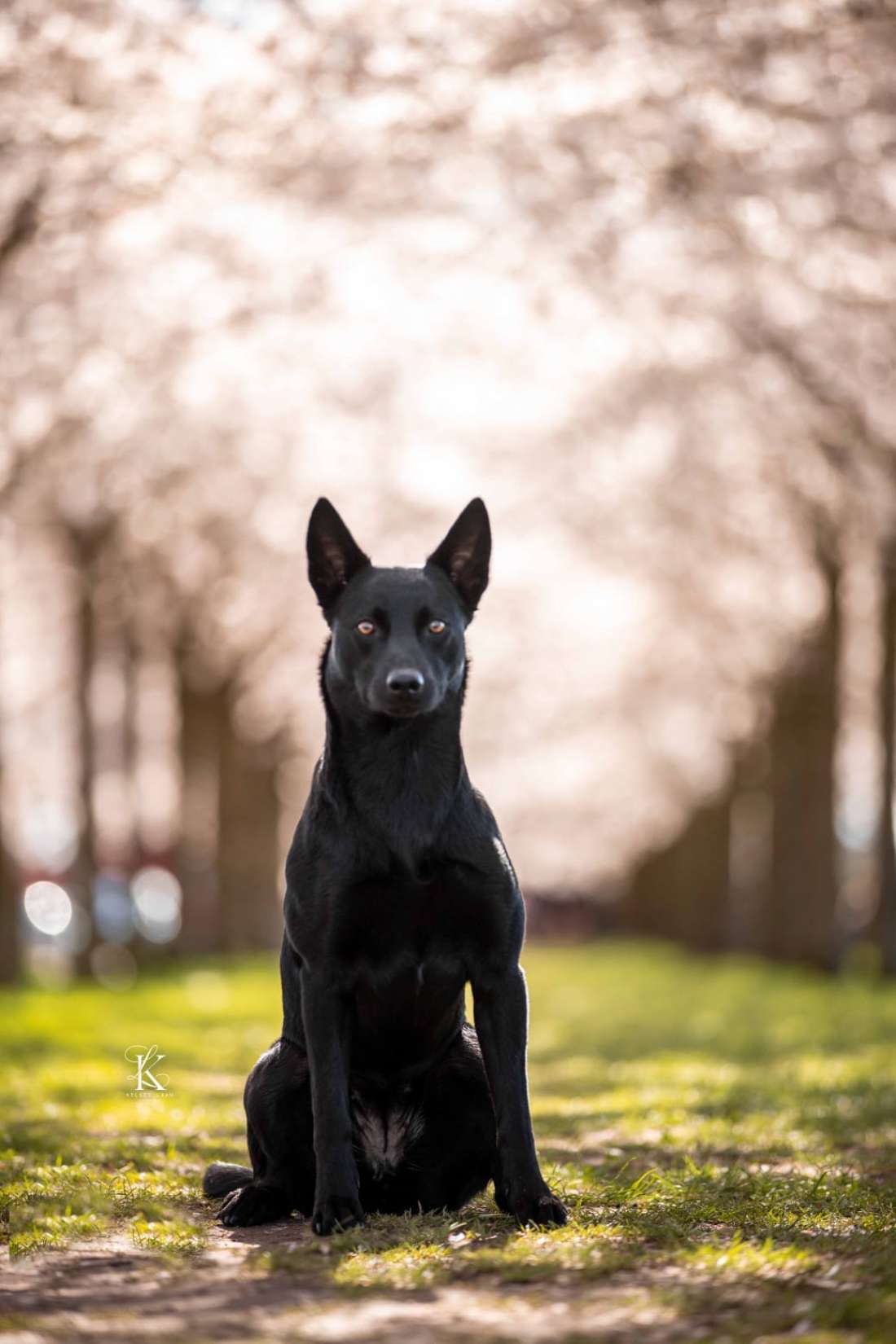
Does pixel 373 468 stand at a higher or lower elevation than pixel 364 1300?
higher

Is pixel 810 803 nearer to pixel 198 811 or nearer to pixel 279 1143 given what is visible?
pixel 198 811

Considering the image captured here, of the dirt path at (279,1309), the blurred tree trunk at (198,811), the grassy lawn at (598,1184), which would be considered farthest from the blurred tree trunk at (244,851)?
the dirt path at (279,1309)

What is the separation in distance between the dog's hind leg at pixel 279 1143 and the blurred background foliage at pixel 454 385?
7.62m

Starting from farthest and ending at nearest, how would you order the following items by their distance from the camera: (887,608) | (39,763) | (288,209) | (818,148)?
(39,763) < (887,608) < (288,209) < (818,148)

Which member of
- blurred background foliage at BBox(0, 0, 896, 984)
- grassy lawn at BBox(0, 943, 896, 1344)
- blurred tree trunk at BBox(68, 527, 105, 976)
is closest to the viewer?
grassy lawn at BBox(0, 943, 896, 1344)

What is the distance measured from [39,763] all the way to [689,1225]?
30.5 meters

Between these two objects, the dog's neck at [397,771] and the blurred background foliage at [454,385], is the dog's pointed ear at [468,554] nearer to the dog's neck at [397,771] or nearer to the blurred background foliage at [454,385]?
the dog's neck at [397,771]

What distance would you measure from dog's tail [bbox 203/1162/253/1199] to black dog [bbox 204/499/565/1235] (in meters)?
0.26

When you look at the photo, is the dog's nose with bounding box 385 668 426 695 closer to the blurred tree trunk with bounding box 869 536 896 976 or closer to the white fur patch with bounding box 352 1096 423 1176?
the white fur patch with bounding box 352 1096 423 1176

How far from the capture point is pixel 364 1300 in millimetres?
4074

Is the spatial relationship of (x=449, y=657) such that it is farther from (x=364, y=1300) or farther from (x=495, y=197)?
(x=495, y=197)

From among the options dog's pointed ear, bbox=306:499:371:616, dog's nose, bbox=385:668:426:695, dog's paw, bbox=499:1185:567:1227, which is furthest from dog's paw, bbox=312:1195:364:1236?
dog's pointed ear, bbox=306:499:371:616

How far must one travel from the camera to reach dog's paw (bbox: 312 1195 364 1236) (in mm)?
4820

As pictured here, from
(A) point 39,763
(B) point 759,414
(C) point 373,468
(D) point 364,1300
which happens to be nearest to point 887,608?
(B) point 759,414
